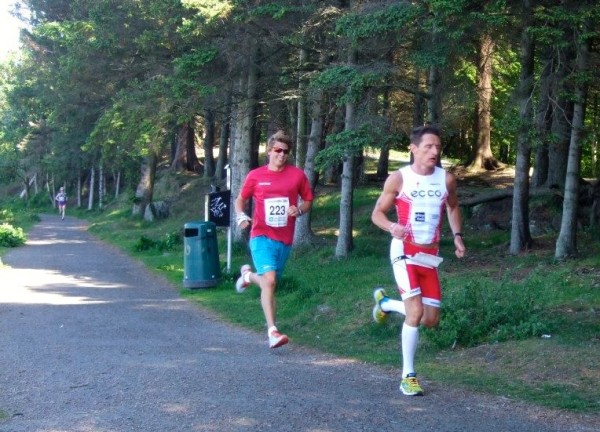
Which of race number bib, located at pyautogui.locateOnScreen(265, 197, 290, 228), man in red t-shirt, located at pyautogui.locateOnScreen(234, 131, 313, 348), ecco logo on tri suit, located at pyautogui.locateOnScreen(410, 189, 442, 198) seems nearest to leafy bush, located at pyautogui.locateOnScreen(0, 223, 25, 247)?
man in red t-shirt, located at pyautogui.locateOnScreen(234, 131, 313, 348)

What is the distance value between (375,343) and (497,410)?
13.4ft

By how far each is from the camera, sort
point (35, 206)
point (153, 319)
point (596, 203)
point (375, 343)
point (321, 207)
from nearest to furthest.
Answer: point (375, 343) < point (153, 319) < point (596, 203) < point (321, 207) < point (35, 206)

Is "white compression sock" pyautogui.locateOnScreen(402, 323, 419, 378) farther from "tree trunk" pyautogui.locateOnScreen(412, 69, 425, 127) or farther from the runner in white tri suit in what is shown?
"tree trunk" pyautogui.locateOnScreen(412, 69, 425, 127)

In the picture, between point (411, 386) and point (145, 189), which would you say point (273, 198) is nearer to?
point (411, 386)

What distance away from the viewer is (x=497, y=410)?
6406 mm

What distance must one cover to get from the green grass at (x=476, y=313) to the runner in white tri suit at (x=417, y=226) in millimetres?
712

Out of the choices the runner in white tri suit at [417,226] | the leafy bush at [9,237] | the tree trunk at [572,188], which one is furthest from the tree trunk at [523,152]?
the leafy bush at [9,237]

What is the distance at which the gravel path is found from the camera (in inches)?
236

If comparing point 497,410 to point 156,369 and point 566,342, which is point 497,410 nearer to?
point 566,342

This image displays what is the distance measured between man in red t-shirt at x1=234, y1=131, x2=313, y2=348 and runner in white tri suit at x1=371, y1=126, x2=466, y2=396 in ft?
5.77

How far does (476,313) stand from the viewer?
9703mm

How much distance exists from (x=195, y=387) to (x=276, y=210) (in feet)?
7.29

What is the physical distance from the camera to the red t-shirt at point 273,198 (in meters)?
8.70

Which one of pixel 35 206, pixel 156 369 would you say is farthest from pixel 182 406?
pixel 35 206
